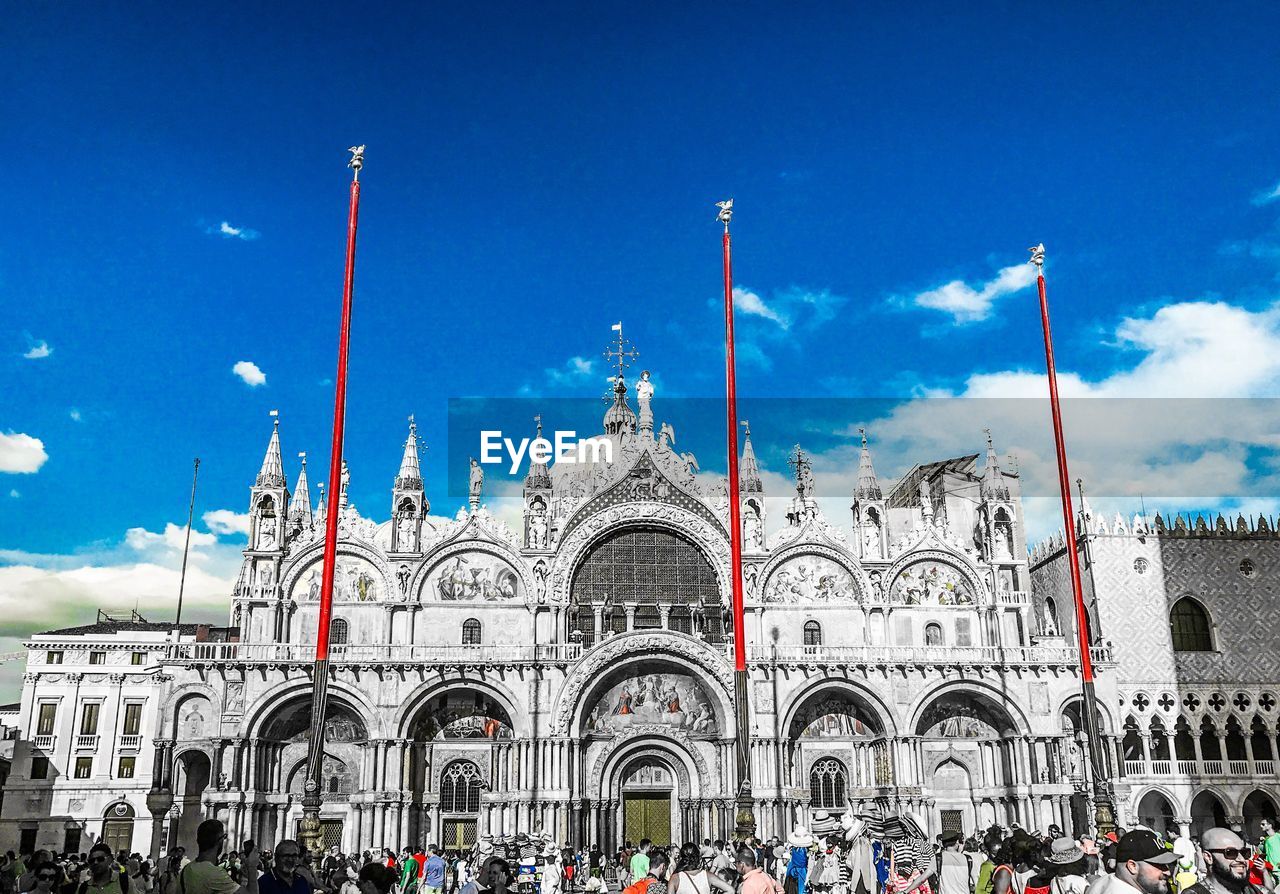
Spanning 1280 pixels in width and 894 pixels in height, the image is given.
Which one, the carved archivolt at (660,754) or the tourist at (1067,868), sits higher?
the carved archivolt at (660,754)

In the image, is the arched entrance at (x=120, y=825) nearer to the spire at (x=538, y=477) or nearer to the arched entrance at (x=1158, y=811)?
the spire at (x=538, y=477)

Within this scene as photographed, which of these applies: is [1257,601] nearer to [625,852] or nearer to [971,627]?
[971,627]

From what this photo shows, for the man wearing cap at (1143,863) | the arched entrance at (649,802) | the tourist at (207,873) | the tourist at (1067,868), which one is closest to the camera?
the man wearing cap at (1143,863)

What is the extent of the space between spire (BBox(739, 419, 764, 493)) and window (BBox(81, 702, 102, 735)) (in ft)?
91.4

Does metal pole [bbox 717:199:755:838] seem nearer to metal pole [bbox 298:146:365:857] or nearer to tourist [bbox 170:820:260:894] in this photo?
metal pole [bbox 298:146:365:857]

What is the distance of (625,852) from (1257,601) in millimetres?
29981

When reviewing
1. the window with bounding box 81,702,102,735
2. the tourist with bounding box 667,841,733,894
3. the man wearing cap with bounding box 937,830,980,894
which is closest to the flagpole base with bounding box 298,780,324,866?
the tourist with bounding box 667,841,733,894

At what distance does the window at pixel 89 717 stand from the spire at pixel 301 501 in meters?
11.2

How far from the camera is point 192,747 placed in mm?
39250

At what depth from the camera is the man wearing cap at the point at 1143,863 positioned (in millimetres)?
6844

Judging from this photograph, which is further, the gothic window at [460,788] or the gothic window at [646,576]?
the gothic window at [646,576]

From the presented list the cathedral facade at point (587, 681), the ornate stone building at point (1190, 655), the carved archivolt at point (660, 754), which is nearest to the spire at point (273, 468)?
the cathedral facade at point (587, 681)

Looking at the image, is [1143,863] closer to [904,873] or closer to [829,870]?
[904,873]

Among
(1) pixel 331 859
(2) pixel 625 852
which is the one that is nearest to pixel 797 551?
(2) pixel 625 852
